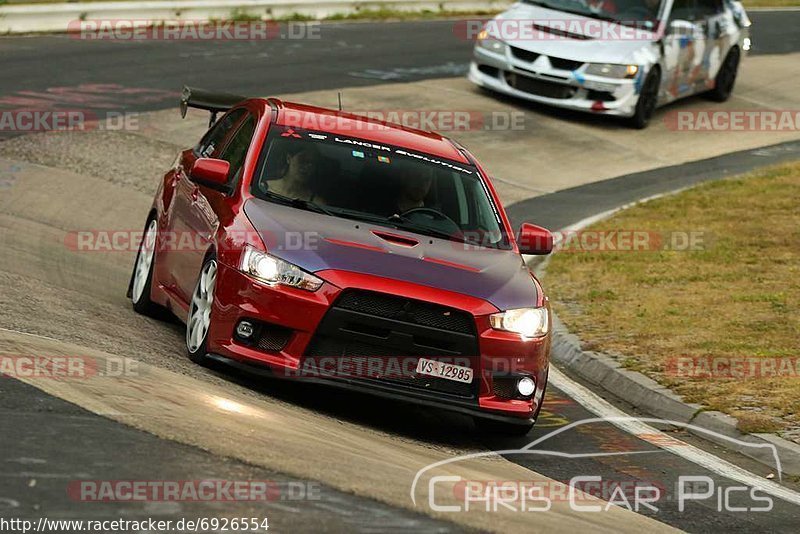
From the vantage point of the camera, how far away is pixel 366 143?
10.2 meters

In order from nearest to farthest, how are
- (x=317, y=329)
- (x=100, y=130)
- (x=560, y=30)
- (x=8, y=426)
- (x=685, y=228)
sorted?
(x=8, y=426)
(x=317, y=329)
(x=685, y=228)
(x=100, y=130)
(x=560, y=30)

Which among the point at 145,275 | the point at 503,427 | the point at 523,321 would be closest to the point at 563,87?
the point at 145,275

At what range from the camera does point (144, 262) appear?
36.3 feet

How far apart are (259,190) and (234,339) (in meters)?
1.26

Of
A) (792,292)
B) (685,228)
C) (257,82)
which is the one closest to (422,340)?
(792,292)

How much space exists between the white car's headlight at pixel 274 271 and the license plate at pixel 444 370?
0.72 metres

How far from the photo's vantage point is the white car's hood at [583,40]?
21.4m

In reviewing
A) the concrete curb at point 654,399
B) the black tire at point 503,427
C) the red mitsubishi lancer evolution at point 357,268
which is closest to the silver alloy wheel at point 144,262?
the red mitsubishi lancer evolution at point 357,268

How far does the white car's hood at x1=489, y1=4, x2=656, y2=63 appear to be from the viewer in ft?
70.3

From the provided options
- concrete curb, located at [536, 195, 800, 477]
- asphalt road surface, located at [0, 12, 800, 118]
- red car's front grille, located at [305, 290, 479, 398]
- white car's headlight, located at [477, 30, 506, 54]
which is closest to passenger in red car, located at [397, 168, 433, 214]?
red car's front grille, located at [305, 290, 479, 398]

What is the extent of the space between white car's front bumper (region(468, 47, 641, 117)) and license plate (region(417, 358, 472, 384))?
13353mm

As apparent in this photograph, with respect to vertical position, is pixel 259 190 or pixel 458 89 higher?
pixel 259 190

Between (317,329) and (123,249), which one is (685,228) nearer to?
(123,249)

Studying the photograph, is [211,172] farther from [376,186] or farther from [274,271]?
[274,271]
